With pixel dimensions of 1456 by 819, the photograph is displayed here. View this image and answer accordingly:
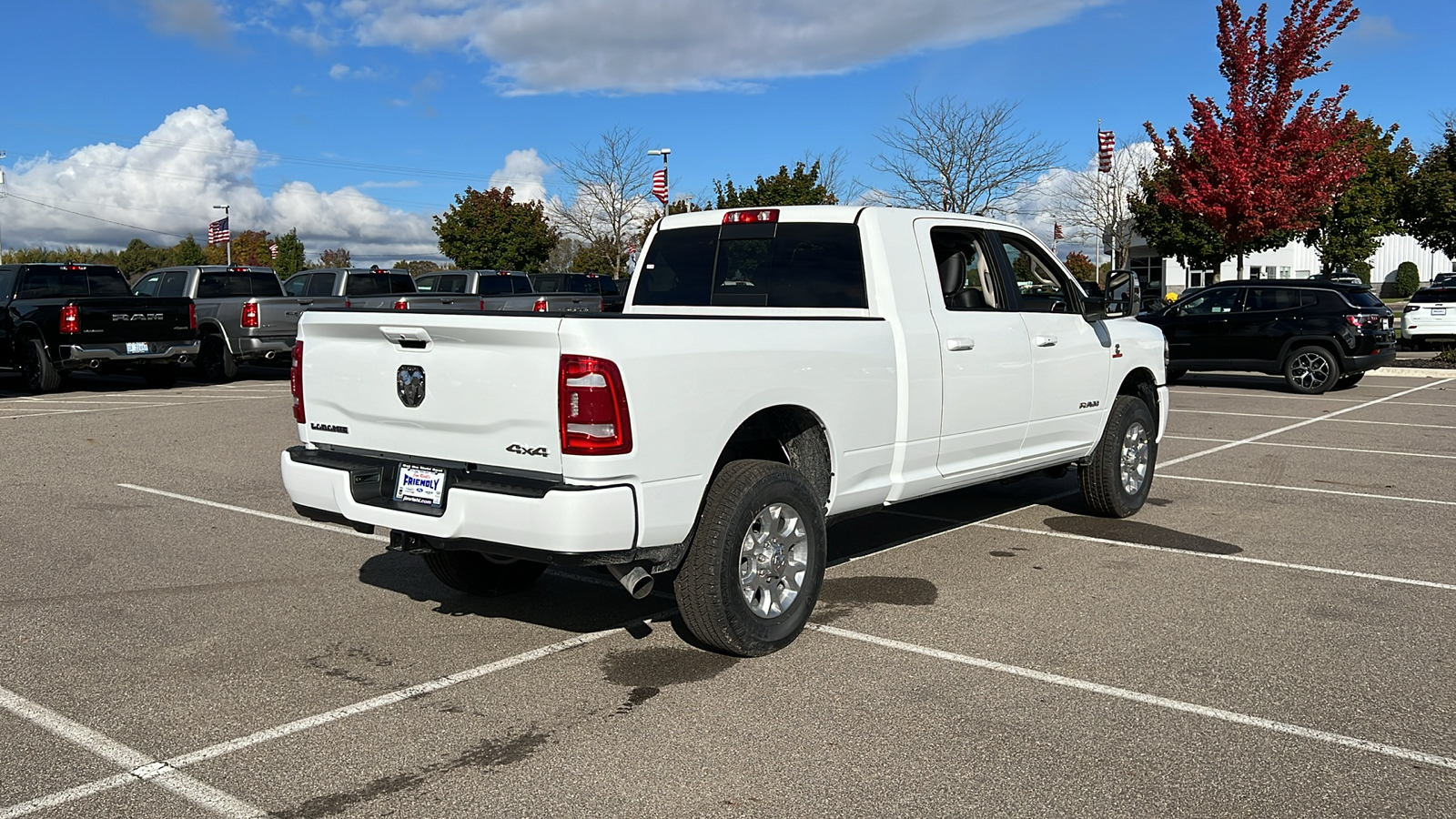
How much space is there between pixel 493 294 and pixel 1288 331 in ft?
43.4

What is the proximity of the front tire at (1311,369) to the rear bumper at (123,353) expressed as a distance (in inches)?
668

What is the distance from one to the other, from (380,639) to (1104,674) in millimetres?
3154

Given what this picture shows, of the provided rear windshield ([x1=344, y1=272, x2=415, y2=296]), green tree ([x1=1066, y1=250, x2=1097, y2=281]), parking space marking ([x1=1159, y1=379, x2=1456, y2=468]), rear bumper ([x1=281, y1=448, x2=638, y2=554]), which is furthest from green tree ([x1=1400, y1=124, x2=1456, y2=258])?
green tree ([x1=1066, y1=250, x2=1097, y2=281])

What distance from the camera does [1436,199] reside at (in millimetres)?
36375

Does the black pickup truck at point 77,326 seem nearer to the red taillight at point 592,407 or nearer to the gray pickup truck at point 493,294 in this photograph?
the gray pickup truck at point 493,294

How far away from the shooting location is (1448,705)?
4449mm

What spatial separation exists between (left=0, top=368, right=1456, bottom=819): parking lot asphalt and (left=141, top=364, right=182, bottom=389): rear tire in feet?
39.9

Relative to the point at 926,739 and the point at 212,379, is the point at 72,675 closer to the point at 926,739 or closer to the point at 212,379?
the point at 926,739

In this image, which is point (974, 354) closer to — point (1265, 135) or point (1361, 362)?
point (1361, 362)

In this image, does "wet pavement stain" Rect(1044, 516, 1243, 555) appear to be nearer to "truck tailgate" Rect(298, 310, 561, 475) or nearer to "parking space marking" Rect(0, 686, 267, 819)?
"truck tailgate" Rect(298, 310, 561, 475)

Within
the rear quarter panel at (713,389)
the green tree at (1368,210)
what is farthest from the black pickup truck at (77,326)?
the green tree at (1368,210)

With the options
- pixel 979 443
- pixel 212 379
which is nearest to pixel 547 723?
pixel 979 443

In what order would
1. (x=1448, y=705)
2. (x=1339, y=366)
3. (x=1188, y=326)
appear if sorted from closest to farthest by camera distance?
(x=1448, y=705)
(x=1339, y=366)
(x=1188, y=326)

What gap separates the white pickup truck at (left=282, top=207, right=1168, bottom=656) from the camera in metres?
4.41
